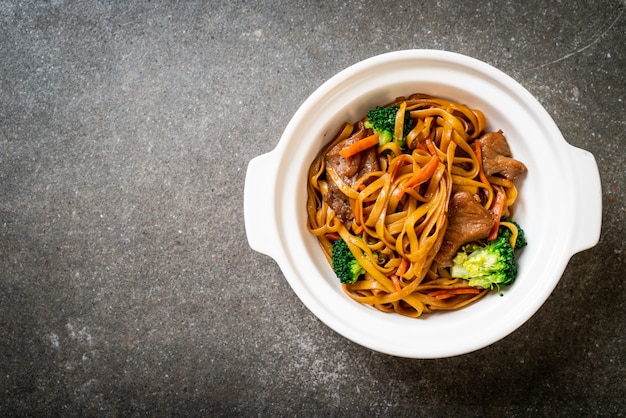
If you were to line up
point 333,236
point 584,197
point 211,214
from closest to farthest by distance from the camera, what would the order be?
point 584,197
point 333,236
point 211,214

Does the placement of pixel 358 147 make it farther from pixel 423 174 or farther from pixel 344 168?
pixel 423 174

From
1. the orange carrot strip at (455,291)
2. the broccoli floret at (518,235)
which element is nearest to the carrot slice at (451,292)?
the orange carrot strip at (455,291)

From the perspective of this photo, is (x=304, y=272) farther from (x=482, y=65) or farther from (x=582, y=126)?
(x=582, y=126)

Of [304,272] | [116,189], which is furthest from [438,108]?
[116,189]

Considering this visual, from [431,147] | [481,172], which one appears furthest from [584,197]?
[431,147]

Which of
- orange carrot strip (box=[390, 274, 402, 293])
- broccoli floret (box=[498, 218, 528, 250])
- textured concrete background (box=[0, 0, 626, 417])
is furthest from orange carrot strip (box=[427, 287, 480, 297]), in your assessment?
textured concrete background (box=[0, 0, 626, 417])

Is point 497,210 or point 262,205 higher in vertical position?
point 262,205
